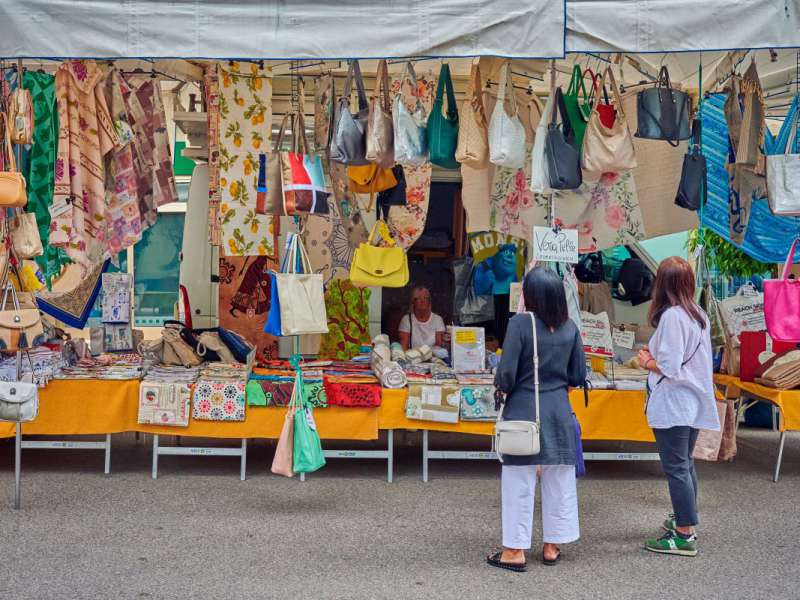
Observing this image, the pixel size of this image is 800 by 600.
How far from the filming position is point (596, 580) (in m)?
4.58

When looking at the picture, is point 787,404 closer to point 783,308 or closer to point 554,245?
point 783,308

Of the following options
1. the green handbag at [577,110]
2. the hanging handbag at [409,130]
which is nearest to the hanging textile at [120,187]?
the hanging handbag at [409,130]

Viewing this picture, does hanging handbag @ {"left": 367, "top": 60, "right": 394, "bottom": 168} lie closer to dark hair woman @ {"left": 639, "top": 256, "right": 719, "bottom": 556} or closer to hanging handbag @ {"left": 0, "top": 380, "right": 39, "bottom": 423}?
dark hair woman @ {"left": 639, "top": 256, "right": 719, "bottom": 556}

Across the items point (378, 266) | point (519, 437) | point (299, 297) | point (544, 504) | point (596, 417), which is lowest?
point (544, 504)

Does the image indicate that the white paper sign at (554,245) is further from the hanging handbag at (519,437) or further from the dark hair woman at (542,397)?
the hanging handbag at (519,437)

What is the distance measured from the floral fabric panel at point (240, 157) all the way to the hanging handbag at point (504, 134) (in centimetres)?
173

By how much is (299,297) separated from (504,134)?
5.44ft

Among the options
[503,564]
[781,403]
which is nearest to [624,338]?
[781,403]

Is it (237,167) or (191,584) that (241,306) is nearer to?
(237,167)

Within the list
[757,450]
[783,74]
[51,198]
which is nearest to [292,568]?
[51,198]

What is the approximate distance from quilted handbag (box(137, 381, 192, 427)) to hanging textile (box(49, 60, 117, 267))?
0.98m

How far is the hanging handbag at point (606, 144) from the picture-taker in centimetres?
603

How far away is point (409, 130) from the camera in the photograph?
6012mm

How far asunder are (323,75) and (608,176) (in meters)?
2.20
